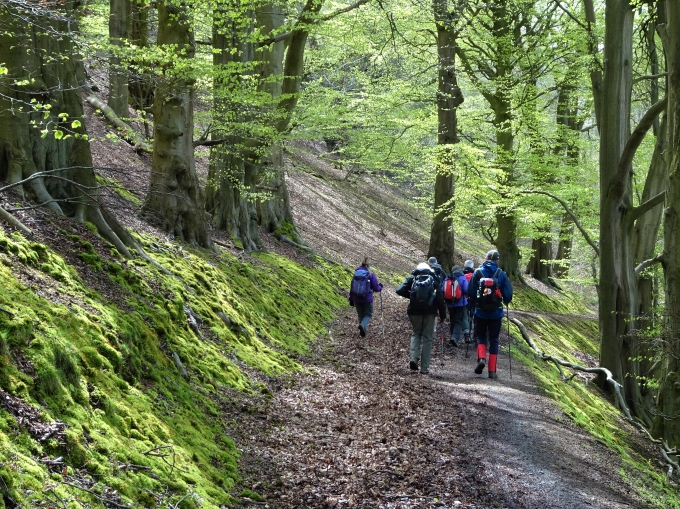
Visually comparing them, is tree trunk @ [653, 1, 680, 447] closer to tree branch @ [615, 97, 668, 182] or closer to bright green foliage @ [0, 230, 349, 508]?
tree branch @ [615, 97, 668, 182]

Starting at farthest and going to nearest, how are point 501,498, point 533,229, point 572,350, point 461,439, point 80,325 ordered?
point 533,229
point 572,350
point 461,439
point 501,498
point 80,325

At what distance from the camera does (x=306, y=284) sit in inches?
539

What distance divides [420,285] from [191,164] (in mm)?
4337

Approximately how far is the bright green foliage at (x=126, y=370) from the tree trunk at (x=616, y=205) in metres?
7.01

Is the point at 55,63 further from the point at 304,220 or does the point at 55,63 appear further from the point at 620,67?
the point at 304,220

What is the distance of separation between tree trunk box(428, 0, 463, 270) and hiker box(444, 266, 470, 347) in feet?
13.7

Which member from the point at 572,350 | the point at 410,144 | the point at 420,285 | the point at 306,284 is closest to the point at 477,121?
the point at 410,144

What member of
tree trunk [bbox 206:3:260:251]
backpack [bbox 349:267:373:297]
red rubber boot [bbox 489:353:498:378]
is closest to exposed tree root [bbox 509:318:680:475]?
red rubber boot [bbox 489:353:498:378]

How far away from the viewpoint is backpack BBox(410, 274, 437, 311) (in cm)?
974

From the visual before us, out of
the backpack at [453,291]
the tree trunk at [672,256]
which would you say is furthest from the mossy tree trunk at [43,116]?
the tree trunk at [672,256]

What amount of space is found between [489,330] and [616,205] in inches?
168

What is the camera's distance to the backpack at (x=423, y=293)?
974 cm

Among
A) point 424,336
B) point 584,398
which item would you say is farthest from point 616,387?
point 424,336

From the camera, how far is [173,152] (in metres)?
9.86
